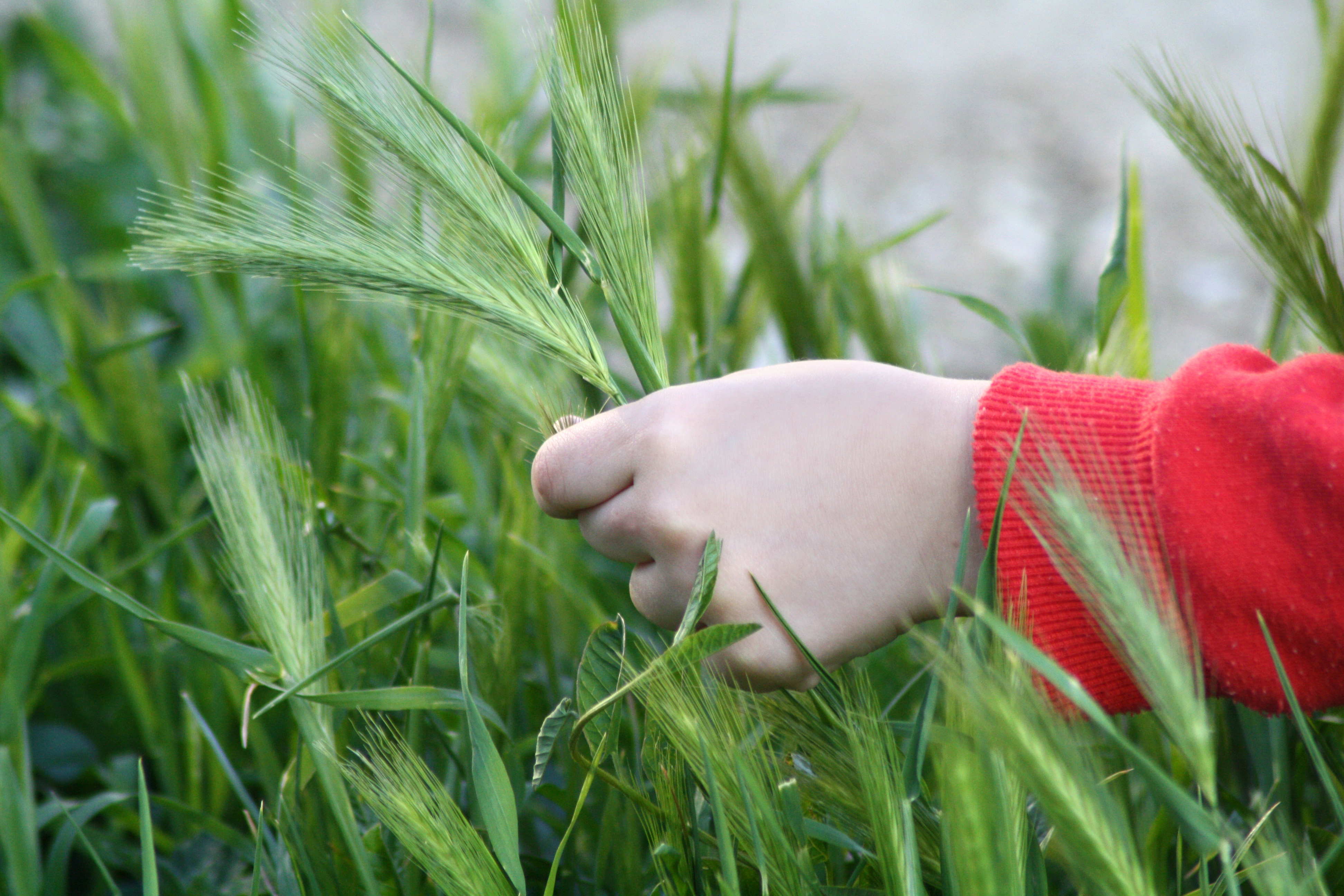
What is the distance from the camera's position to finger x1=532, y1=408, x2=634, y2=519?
1.43 feet

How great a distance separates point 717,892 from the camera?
0.43 metres

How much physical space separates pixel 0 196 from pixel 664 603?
2.43 ft

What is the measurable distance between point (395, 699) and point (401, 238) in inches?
7.0

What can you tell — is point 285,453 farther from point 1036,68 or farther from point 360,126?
point 1036,68

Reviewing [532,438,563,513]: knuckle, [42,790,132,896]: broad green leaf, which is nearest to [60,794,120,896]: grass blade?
[42,790,132,896]: broad green leaf

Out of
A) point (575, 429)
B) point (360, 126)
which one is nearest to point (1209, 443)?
point (575, 429)

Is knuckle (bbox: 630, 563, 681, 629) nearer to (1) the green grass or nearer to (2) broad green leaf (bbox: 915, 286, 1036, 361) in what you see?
(1) the green grass

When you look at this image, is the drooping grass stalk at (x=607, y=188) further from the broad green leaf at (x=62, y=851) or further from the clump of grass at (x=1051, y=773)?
the broad green leaf at (x=62, y=851)

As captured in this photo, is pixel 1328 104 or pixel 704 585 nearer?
pixel 704 585

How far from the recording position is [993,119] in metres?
1.88

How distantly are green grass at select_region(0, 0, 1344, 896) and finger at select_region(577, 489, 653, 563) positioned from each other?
0.04 meters

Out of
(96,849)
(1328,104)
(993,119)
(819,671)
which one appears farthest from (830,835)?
(993,119)

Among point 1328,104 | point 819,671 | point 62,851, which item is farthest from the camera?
point 1328,104

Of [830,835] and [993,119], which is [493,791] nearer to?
[830,835]
